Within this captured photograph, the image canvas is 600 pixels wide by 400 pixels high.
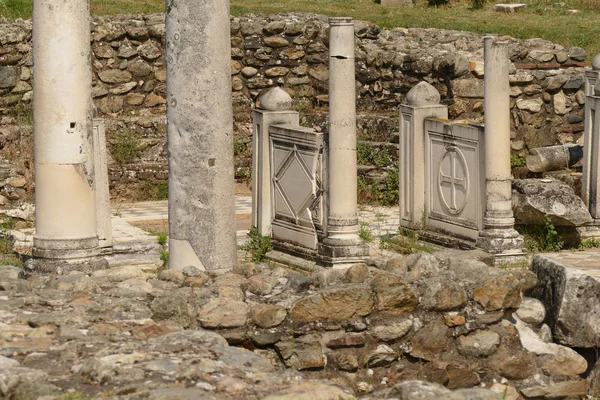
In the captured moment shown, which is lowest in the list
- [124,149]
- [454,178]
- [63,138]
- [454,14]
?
[124,149]

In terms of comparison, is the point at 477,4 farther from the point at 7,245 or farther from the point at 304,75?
the point at 7,245

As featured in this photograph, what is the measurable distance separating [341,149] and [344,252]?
2.90ft

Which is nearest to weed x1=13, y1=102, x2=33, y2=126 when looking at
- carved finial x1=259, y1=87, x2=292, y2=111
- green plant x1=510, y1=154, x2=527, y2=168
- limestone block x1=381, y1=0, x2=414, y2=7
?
carved finial x1=259, y1=87, x2=292, y2=111

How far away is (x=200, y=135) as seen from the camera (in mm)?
9281

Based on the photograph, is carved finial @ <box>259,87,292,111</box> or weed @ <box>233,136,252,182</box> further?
weed @ <box>233,136,252,182</box>

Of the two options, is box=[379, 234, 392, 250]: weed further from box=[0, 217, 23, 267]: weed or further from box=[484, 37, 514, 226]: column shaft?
box=[0, 217, 23, 267]: weed

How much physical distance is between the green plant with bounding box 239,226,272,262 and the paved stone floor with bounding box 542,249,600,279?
250 centimetres

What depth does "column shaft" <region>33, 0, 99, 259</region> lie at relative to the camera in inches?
372

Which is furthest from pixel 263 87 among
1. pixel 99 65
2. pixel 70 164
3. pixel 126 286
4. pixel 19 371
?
pixel 19 371

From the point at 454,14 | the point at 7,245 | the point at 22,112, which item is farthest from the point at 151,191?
the point at 454,14

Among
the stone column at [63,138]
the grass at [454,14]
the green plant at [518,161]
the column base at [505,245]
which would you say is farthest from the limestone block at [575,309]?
the grass at [454,14]

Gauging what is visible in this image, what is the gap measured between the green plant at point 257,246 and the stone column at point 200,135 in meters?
2.30

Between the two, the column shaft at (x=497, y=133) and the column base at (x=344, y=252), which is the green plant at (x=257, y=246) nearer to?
the column base at (x=344, y=252)

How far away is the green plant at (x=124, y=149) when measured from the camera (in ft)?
51.8
